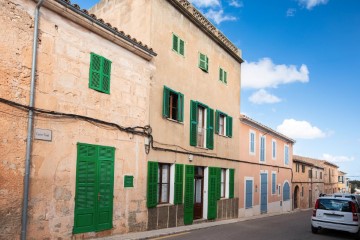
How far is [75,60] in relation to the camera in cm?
975

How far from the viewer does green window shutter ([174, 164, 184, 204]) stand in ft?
46.1

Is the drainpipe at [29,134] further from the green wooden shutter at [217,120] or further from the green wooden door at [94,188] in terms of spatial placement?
the green wooden shutter at [217,120]

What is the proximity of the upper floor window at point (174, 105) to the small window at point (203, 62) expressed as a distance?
2.67 metres

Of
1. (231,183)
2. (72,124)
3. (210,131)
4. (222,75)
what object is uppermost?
(222,75)

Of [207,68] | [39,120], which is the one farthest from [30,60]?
[207,68]

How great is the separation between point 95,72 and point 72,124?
182cm

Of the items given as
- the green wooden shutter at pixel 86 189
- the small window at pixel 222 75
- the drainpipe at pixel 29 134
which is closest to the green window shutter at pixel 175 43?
the small window at pixel 222 75

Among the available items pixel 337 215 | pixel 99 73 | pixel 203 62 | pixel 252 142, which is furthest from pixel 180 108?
pixel 252 142

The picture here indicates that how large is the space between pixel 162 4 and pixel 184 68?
2.85 metres

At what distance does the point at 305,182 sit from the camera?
3994 centimetres

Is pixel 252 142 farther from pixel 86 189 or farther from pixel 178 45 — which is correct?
pixel 86 189

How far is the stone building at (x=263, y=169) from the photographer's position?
21.8 metres

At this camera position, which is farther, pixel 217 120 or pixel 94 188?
pixel 217 120

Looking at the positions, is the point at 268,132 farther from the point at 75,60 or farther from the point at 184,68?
the point at 75,60
